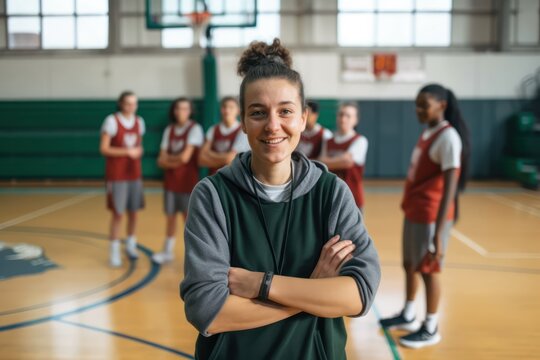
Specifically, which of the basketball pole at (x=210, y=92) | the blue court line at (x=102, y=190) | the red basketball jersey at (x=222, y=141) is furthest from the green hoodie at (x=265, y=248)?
the basketball pole at (x=210, y=92)

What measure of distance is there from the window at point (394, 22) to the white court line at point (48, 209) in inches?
246

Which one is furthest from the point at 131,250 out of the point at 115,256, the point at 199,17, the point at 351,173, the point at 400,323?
the point at 199,17

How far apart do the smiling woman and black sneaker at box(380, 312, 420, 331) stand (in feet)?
7.10

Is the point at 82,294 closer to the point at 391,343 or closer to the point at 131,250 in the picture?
the point at 131,250

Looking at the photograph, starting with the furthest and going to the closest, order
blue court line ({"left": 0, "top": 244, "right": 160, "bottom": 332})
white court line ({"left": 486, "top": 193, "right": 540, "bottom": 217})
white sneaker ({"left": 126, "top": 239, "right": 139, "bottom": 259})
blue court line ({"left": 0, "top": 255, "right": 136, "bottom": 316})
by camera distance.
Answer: white court line ({"left": 486, "top": 193, "right": 540, "bottom": 217}) < white sneaker ({"left": 126, "top": 239, "right": 139, "bottom": 259}) < blue court line ({"left": 0, "top": 255, "right": 136, "bottom": 316}) < blue court line ({"left": 0, "top": 244, "right": 160, "bottom": 332})

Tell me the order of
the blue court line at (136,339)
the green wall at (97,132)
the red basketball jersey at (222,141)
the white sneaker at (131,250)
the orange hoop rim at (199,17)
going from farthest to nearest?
1. the green wall at (97,132)
2. the orange hoop rim at (199,17)
3. the white sneaker at (131,250)
4. the red basketball jersey at (222,141)
5. the blue court line at (136,339)

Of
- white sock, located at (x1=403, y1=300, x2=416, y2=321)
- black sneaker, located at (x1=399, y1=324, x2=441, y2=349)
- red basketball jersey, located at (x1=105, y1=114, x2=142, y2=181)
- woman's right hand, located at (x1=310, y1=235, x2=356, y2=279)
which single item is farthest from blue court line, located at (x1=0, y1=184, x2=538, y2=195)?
woman's right hand, located at (x1=310, y1=235, x2=356, y2=279)

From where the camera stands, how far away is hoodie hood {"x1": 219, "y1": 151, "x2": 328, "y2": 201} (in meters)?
1.38

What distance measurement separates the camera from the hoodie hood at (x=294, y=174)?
1383mm

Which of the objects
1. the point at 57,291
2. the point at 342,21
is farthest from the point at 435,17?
the point at 57,291

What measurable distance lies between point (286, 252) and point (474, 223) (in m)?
6.28

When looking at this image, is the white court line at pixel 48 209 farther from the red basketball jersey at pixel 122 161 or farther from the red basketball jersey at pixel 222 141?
the red basketball jersey at pixel 222 141

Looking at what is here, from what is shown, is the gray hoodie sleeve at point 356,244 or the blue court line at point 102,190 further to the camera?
the blue court line at point 102,190

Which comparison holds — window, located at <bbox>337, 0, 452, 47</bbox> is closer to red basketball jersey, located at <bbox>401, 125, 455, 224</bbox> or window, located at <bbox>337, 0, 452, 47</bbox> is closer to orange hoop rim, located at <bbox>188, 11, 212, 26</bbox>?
orange hoop rim, located at <bbox>188, 11, 212, 26</bbox>
